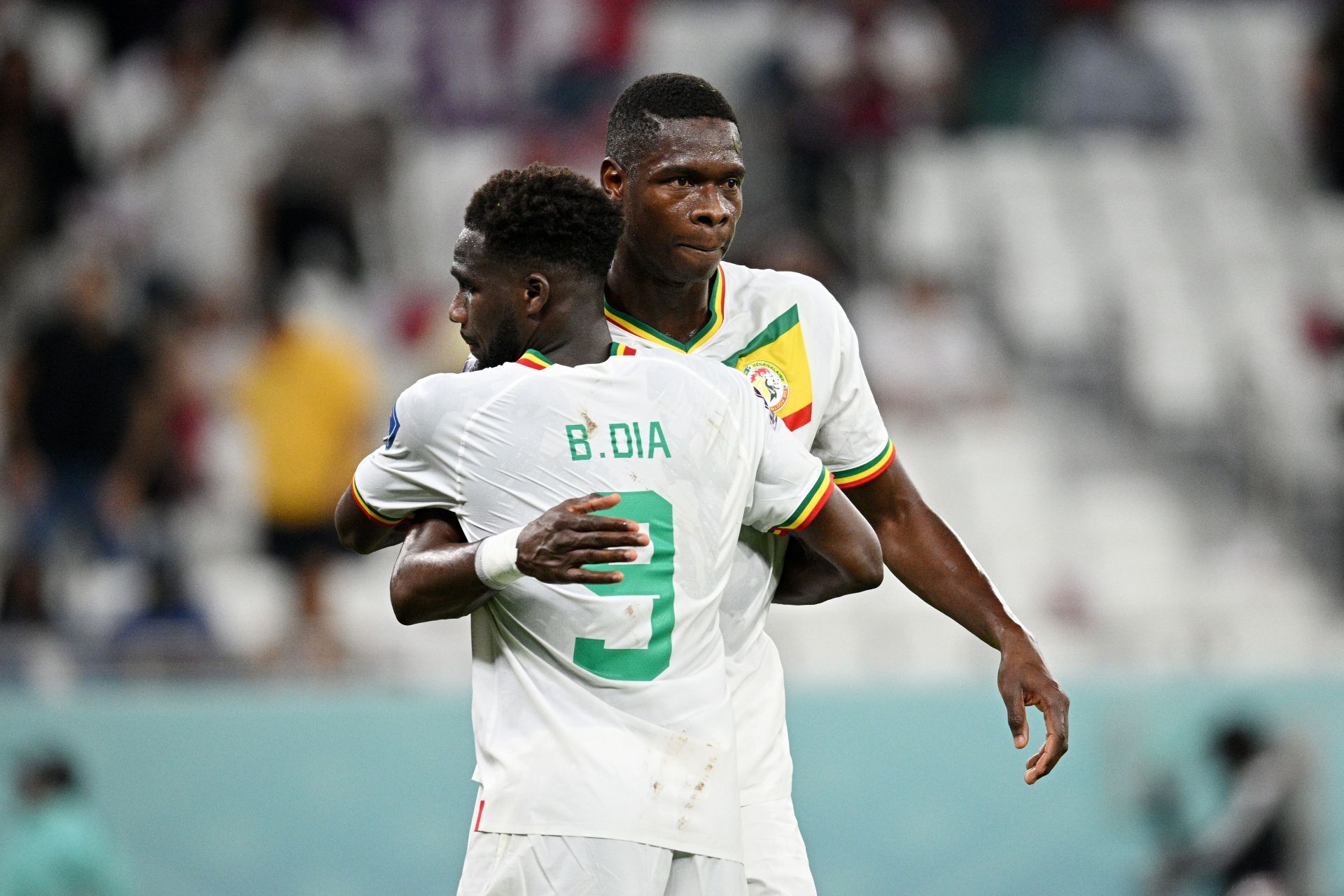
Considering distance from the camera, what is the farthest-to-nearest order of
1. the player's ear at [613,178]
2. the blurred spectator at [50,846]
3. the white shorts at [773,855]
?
the blurred spectator at [50,846] → the player's ear at [613,178] → the white shorts at [773,855]

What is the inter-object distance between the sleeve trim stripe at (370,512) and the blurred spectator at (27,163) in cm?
769

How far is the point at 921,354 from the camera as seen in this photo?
10.1m

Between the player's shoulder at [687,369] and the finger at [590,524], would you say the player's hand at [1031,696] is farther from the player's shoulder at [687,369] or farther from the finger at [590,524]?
the finger at [590,524]

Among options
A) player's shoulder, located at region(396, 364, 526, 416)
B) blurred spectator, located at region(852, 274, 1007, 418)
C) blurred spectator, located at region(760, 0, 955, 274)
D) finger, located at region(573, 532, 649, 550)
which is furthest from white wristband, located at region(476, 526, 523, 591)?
blurred spectator, located at region(760, 0, 955, 274)

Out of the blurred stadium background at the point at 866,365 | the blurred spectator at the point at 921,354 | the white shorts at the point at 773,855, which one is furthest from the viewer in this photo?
the blurred spectator at the point at 921,354

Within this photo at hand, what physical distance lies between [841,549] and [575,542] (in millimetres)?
663

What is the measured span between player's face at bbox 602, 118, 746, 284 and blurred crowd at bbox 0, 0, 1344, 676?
194 inches

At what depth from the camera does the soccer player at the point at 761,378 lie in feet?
11.4

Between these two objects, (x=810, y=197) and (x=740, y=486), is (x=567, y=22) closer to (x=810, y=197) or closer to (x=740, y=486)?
(x=810, y=197)

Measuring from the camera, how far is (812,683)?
27.0 ft

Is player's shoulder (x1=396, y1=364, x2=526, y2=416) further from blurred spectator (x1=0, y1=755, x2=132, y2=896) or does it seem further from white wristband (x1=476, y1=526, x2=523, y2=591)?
blurred spectator (x1=0, y1=755, x2=132, y2=896)

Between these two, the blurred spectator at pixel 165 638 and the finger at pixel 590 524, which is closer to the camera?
the finger at pixel 590 524

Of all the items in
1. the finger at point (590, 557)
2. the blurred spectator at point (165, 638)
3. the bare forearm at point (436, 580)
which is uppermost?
the finger at point (590, 557)

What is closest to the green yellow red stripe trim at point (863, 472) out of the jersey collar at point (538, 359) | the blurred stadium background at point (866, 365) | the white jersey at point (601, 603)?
the white jersey at point (601, 603)
